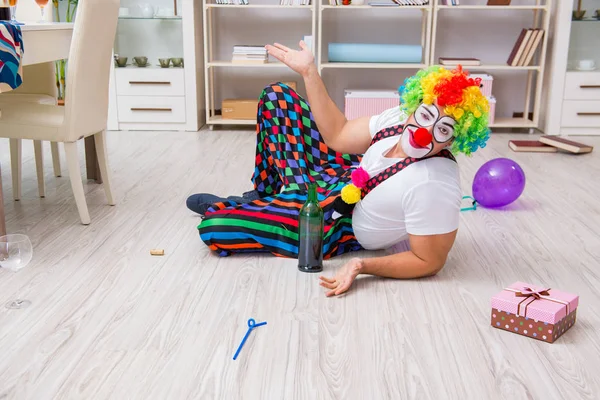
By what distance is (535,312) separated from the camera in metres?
1.82

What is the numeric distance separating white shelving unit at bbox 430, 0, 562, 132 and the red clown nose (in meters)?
2.73

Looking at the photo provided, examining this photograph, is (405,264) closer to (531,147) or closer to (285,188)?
(285,188)

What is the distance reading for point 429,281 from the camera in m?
2.23

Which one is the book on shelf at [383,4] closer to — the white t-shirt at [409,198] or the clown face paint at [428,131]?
the white t-shirt at [409,198]

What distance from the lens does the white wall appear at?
498 centimetres

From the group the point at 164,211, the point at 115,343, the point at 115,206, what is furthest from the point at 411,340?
the point at 115,206

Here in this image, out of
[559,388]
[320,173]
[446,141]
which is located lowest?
[559,388]

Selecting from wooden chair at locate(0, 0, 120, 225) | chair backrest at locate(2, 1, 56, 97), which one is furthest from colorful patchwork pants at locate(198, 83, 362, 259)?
chair backrest at locate(2, 1, 56, 97)

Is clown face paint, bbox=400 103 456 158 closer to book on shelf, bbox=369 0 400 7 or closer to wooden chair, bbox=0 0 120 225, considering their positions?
wooden chair, bbox=0 0 120 225

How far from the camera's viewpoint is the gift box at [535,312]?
181 centimetres

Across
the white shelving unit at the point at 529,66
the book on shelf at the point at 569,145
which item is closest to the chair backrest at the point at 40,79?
the white shelving unit at the point at 529,66

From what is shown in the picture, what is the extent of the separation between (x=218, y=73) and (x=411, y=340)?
366cm

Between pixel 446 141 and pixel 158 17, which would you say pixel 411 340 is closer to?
pixel 446 141

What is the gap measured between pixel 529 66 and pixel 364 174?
2.89m
